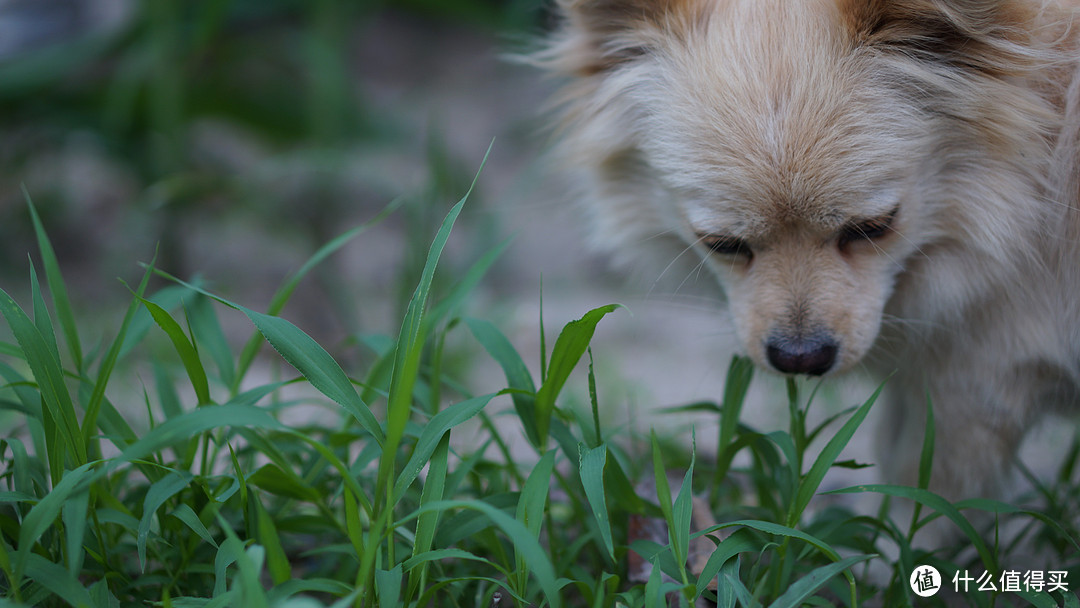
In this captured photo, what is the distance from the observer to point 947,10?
167 cm

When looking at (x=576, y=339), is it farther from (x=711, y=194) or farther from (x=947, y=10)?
(x=947, y=10)

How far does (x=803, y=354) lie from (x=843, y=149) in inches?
17.0

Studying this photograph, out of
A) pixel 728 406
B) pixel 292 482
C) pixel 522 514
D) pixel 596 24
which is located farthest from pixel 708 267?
pixel 292 482

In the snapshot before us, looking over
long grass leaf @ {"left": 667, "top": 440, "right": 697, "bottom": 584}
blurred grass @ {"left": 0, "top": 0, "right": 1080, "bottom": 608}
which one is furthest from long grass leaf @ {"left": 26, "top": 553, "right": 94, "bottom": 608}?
long grass leaf @ {"left": 667, "top": 440, "right": 697, "bottom": 584}

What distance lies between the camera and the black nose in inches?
68.2

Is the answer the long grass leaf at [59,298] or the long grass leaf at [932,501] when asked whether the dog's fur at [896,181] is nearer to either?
the long grass leaf at [932,501]

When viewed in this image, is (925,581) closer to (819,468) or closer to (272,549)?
(819,468)

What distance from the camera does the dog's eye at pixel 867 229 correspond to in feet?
5.66

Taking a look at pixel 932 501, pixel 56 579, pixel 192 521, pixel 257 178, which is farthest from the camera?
→ pixel 257 178

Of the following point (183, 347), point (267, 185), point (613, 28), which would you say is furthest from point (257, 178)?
point (183, 347)

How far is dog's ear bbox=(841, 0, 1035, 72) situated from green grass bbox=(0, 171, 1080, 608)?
30.7 inches

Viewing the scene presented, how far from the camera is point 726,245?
1858 millimetres

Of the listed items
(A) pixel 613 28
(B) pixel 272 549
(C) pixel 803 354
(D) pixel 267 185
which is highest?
(A) pixel 613 28

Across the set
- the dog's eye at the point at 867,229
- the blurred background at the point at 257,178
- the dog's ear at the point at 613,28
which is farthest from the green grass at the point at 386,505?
the blurred background at the point at 257,178
